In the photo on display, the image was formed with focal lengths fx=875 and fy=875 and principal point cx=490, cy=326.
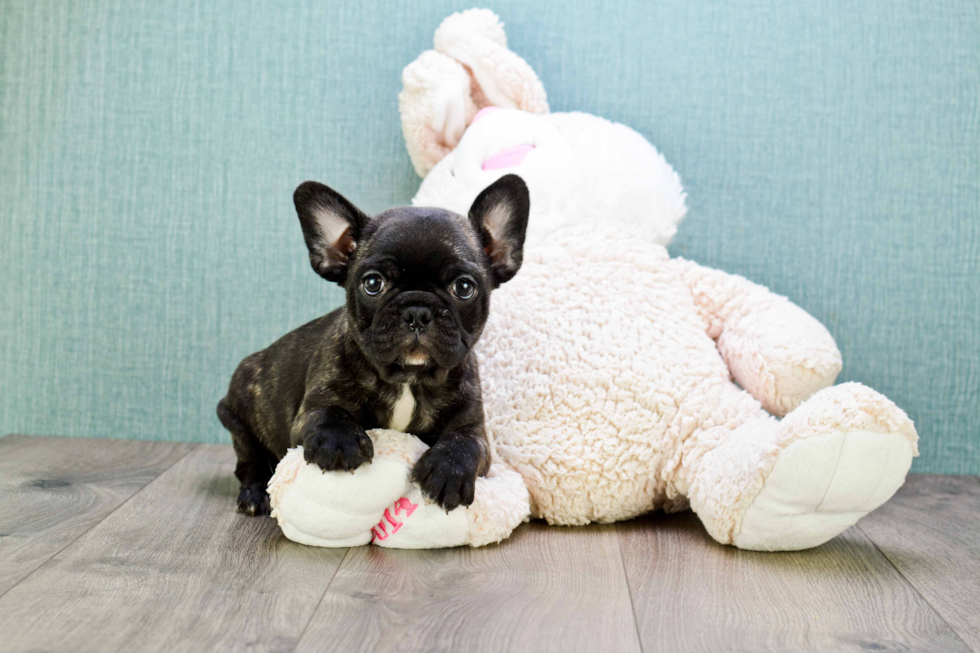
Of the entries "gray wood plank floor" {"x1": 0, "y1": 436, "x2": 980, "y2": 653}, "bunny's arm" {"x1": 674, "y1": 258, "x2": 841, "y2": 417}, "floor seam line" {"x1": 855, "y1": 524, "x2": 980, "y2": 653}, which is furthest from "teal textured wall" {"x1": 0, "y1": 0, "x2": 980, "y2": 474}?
"floor seam line" {"x1": 855, "y1": 524, "x2": 980, "y2": 653}

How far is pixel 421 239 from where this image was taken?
152cm

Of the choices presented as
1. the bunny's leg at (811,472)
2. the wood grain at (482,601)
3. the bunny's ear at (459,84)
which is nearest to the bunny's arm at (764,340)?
the bunny's leg at (811,472)

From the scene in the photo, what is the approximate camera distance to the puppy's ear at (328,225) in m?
1.59

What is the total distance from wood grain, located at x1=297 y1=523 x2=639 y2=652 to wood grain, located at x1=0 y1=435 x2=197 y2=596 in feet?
1.79

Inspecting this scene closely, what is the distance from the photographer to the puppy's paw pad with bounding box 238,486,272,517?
1854mm

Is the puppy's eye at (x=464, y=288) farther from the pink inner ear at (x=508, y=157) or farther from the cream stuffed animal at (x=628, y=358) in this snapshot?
the pink inner ear at (x=508, y=157)

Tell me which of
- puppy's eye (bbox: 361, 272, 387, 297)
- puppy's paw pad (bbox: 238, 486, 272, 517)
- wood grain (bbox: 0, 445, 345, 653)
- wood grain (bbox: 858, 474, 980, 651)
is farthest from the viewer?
puppy's paw pad (bbox: 238, 486, 272, 517)

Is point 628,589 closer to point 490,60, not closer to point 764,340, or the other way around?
point 764,340

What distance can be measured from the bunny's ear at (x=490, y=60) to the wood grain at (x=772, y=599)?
3.70ft

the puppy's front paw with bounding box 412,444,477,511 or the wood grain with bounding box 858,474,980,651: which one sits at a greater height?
the puppy's front paw with bounding box 412,444,477,511

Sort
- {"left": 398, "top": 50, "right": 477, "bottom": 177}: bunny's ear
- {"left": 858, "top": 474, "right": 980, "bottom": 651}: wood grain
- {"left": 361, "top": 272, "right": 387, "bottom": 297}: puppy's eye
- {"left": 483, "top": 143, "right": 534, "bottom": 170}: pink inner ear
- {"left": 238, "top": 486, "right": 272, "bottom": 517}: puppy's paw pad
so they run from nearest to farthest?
{"left": 858, "top": 474, "right": 980, "bottom": 651}: wood grain
{"left": 361, "top": 272, "right": 387, "bottom": 297}: puppy's eye
{"left": 238, "top": 486, "right": 272, "bottom": 517}: puppy's paw pad
{"left": 483, "top": 143, "right": 534, "bottom": 170}: pink inner ear
{"left": 398, "top": 50, "right": 477, "bottom": 177}: bunny's ear

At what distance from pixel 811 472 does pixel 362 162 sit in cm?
151

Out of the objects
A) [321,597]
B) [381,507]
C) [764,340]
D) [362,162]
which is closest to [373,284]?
[381,507]

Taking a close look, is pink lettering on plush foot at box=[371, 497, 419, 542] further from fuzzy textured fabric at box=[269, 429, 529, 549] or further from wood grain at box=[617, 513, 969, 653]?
wood grain at box=[617, 513, 969, 653]
